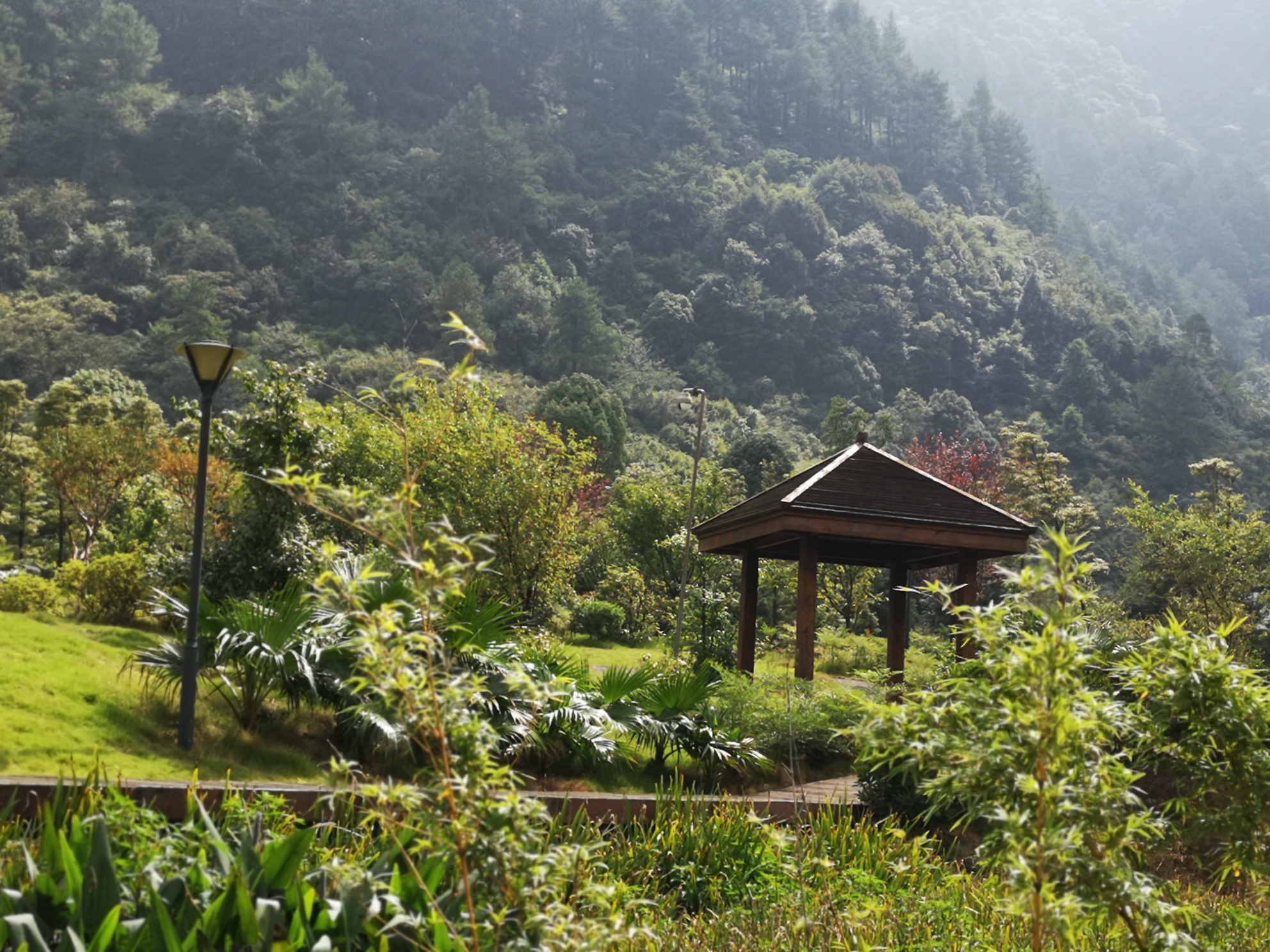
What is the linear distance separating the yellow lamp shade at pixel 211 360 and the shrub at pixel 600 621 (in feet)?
56.1

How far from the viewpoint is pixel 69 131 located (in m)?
78.1

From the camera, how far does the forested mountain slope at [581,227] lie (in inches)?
2648

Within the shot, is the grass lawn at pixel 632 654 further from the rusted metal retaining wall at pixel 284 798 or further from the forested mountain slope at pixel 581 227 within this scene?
the forested mountain slope at pixel 581 227

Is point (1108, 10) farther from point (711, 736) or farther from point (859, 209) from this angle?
point (711, 736)

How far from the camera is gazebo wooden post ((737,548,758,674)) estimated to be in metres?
13.3

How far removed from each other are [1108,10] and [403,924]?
21328 cm

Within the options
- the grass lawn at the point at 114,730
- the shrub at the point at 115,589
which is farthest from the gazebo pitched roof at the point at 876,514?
the shrub at the point at 115,589

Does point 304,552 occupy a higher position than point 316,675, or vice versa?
point 304,552

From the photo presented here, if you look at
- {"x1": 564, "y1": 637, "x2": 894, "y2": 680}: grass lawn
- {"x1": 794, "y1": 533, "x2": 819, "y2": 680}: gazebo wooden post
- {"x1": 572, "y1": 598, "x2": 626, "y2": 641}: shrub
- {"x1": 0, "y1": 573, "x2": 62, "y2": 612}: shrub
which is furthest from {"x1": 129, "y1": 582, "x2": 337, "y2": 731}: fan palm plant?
{"x1": 572, "y1": 598, "x2": 626, "y2": 641}: shrub

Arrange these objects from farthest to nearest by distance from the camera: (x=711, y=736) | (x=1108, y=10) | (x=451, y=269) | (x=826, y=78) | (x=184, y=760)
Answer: (x=1108, y=10)
(x=826, y=78)
(x=451, y=269)
(x=711, y=736)
(x=184, y=760)

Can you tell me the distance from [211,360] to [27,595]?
697cm

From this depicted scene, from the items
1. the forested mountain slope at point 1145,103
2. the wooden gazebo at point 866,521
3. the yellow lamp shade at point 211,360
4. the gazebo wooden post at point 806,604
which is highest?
the forested mountain slope at point 1145,103

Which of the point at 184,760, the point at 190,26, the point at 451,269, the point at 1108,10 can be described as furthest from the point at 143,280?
the point at 1108,10

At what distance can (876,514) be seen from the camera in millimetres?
11312
